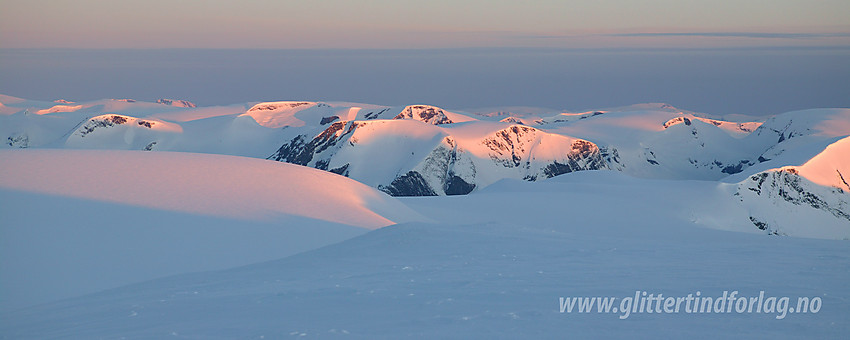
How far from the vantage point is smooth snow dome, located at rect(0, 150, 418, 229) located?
17.5m

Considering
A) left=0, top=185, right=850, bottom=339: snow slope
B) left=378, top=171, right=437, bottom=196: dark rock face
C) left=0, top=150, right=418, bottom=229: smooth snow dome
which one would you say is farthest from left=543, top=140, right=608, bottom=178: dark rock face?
left=0, top=185, right=850, bottom=339: snow slope

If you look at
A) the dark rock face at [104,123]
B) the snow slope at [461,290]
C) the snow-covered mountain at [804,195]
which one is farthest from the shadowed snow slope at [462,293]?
the dark rock face at [104,123]

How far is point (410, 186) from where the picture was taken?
133m

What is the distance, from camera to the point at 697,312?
774 centimetres

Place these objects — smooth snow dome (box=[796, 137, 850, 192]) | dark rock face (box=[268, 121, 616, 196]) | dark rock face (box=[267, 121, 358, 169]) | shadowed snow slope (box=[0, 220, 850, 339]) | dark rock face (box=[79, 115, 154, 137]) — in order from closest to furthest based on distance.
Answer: shadowed snow slope (box=[0, 220, 850, 339]) → smooth snow dome (box=[796, 137, 850, 192]) → dark rock face (box=[268, 121, 616, 196]) → dark rock face (box=[267, 121, 358, 169]) → dark rock face (box=[79, 115, 154, 137])

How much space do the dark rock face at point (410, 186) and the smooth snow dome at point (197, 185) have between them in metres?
107

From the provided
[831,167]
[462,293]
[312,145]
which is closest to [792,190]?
[831,167]

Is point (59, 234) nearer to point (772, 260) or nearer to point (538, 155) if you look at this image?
point (772, 260)

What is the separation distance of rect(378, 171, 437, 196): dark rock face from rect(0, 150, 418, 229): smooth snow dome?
106607 millimetres

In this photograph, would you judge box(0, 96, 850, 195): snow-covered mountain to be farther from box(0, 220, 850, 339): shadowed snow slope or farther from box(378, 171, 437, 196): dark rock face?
box(0, 220, 850, 339): shadowed snow slope

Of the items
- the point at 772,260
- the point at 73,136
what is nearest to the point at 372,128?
the point at 73,136

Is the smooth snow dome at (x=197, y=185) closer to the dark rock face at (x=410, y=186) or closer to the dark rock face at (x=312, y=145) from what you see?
the dark rock face at (x=410, y=186)

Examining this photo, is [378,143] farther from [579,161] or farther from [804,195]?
[804,195]

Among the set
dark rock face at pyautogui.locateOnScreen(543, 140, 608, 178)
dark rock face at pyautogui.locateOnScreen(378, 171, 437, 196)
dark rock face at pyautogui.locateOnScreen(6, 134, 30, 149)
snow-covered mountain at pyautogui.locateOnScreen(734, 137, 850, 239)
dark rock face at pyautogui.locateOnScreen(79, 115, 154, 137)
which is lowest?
dark rock face at pyautogui.locateOnScreen(543, 140, 608, 178)
